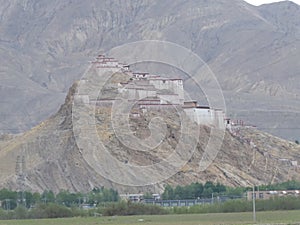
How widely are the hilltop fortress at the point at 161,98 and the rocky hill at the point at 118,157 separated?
1151mm

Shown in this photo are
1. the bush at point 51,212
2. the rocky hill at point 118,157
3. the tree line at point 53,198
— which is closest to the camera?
the bush at point 51,212

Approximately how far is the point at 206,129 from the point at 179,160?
28.7ft

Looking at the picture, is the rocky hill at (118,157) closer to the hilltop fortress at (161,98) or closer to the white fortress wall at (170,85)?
the hilltop fortress at (161,98)

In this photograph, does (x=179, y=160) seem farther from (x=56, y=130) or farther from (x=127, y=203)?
(x=127, y=203)

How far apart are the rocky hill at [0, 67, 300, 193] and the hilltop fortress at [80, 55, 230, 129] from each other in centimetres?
115

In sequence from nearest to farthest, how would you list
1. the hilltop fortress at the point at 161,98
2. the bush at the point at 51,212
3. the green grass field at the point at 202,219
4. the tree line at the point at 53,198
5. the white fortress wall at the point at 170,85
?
the green grass field at the point at 202,219
the bush at the point at 51,212
the tree line at the point at 53,198
the hilltop fortress at the point at 161,98
the white fortress wall at the point at 170,85

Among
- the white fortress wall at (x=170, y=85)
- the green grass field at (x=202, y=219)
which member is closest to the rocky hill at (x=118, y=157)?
the white fortress wall at (x=170, y=85)

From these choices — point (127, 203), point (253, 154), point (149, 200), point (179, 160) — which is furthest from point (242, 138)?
point (127, 203)

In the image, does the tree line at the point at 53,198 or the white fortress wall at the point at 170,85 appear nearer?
the tree line at the point at 53,198

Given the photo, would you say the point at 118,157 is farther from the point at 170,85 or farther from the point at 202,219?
the point at 202,219

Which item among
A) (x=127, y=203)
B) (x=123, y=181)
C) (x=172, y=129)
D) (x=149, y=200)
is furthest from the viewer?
(x=172, y=129)

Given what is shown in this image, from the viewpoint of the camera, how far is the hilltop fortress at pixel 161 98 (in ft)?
511

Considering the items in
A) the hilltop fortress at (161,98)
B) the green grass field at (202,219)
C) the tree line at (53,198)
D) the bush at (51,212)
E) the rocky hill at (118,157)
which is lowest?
the green grass field at (202,219)

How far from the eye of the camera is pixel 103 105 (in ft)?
513
